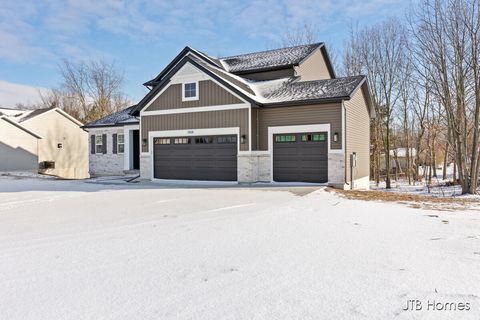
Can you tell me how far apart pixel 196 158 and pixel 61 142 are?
18.7 m

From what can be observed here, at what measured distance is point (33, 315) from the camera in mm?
2783

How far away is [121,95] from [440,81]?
1454 inches

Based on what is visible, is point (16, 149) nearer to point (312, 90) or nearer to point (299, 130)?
point (299, 130)

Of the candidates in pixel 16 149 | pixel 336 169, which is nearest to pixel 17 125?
pixel 16 149

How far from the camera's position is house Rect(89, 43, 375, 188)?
13.4 m

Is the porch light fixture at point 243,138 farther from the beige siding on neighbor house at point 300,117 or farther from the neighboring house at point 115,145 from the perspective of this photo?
the neighboring house at point 115,145

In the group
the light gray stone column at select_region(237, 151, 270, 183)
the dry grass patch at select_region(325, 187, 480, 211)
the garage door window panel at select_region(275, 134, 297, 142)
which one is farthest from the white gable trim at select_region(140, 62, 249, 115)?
the dry grass patch at select_region(325, 187, 480, 211)

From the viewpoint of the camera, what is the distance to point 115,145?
21188 mm

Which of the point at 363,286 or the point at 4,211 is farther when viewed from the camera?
the point at 4,211

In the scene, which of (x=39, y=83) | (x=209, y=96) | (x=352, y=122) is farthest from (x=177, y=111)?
(x=39, y=83)

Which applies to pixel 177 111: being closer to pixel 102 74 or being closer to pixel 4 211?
pixel 4 211

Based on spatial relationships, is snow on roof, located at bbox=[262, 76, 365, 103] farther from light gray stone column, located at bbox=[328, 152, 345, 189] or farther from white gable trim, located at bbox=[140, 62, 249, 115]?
light gray stone column, located at bbox=[328, 152, 345, 189]

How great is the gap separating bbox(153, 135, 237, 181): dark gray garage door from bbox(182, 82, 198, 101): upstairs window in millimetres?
1880

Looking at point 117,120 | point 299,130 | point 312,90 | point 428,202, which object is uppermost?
point 312,90
